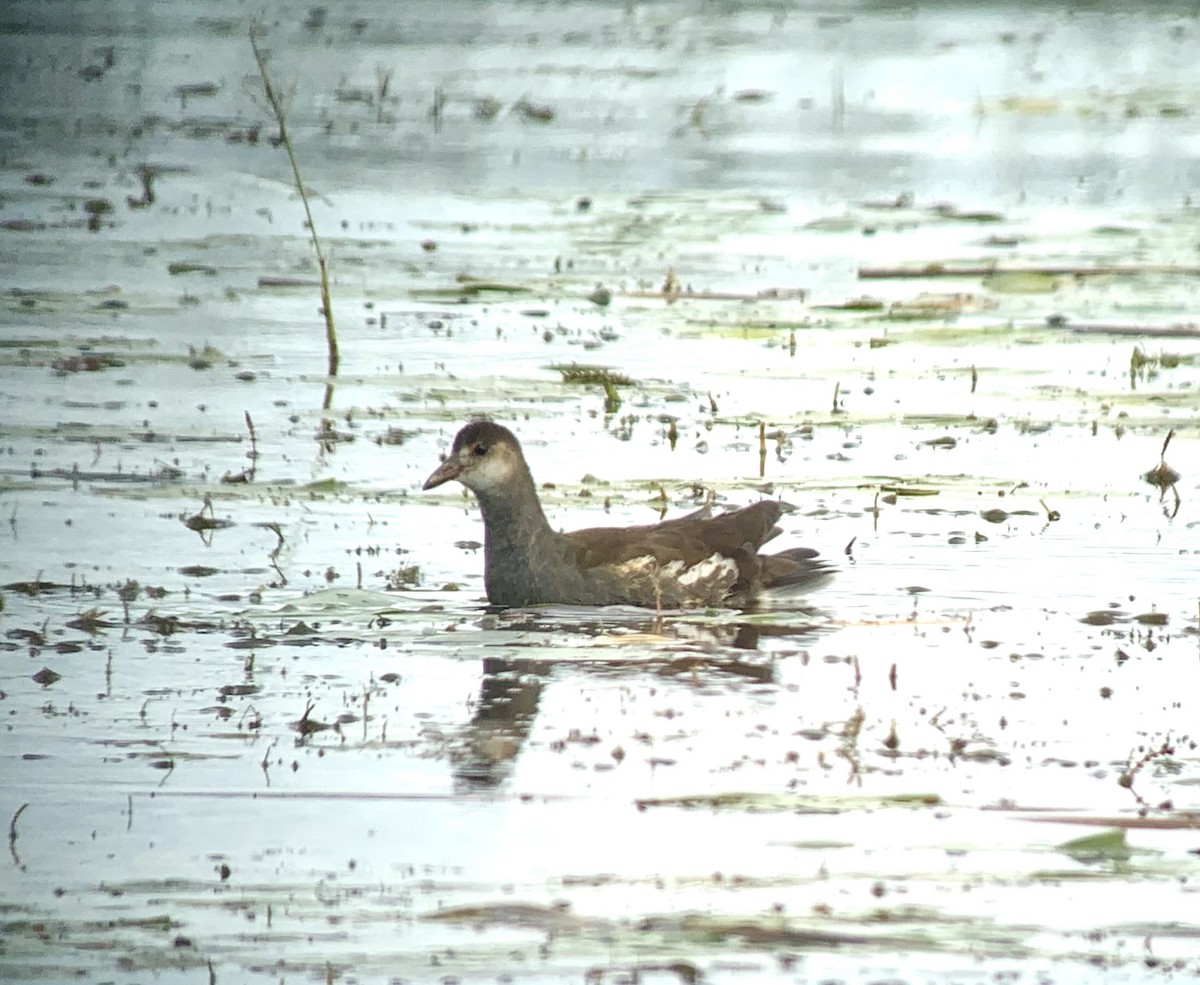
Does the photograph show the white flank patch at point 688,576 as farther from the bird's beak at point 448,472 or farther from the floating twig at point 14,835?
the floating twig at point 14,835

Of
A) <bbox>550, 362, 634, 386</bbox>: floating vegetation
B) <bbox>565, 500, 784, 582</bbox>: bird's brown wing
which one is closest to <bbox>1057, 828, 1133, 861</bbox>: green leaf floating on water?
<bbox>565, 500, 784, 582</bbox>: bird's brown wing

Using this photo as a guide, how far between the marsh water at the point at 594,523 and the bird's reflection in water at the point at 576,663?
0.03m

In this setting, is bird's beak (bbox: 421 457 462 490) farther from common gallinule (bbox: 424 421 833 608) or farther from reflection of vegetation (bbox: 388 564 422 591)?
reflection of vegetation (bbox: 388 564 422 591)

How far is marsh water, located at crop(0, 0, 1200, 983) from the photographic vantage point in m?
6.77

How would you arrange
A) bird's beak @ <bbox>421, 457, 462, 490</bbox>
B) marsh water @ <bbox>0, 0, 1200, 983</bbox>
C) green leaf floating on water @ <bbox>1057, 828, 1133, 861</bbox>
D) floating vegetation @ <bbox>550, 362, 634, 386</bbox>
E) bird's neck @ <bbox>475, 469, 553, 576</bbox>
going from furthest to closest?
floating vegetation @ <bbox>550, 362, 634, 386</bbox> < bird's beak @ <bbox>421, 457, 462, 490</bbox> < bird's neck @ <bbox>475, 469, 553, 576</bbox> < green leaf floating on water @ <bbox>1057, 828, 1133, 861</bbox> < marsh water @ <bbox>0, 0, 1200, 983</bbox>

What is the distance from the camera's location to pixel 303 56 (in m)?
31.5

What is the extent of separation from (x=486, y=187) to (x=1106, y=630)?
Answer: 13.5 metres

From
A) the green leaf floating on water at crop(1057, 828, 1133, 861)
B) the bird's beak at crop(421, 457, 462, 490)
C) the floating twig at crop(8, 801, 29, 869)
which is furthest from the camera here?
the bird's beak at crop(421, 457, 462, 490)

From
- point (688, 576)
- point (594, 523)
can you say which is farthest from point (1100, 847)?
point (594, 523)

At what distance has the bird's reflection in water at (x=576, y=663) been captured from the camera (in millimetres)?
8203

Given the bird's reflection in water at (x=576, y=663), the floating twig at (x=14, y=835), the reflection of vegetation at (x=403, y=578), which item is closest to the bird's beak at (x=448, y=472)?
the reflection of vegetation at (x=403, y=578)

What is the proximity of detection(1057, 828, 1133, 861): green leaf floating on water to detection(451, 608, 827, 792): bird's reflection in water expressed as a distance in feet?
5.59

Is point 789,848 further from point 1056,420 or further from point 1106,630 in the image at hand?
point 1056,420

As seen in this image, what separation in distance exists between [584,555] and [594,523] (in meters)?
1.55
